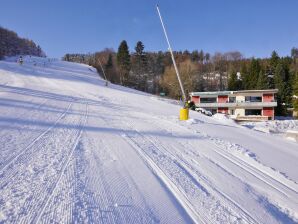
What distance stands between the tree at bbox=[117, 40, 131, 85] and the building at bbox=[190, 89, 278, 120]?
18565mm

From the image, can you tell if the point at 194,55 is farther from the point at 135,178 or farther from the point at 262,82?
the point at 135,178

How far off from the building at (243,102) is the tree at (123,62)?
731 inches

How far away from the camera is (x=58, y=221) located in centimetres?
335

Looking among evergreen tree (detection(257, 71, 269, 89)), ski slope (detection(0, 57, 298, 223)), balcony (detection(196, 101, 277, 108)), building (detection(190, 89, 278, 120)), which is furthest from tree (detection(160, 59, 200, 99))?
ski slope (detection(0, 57, 298, 223))

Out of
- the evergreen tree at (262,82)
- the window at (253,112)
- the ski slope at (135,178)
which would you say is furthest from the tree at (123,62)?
the ski slope at (135,178)

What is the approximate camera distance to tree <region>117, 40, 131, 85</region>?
65.1m

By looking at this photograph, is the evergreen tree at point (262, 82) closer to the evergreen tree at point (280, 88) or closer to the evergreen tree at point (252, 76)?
the evergreen tree at point (280, 88)

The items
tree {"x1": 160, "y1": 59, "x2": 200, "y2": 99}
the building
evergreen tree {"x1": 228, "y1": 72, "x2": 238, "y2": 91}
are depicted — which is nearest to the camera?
the building

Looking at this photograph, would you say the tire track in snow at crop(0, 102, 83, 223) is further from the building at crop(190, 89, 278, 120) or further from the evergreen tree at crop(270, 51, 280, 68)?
the evergreen tree at crop(270, 51, 280, 68)

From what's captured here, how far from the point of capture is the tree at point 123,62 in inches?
2562

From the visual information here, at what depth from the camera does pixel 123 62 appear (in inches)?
2586

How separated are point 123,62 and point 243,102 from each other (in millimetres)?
30216

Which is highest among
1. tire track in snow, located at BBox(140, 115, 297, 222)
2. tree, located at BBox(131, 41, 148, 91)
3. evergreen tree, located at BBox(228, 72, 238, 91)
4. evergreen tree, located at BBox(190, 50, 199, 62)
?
evergreen tree, located at BBox(190, 50, 199, 62)

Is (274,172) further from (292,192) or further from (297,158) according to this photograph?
(297,158)
